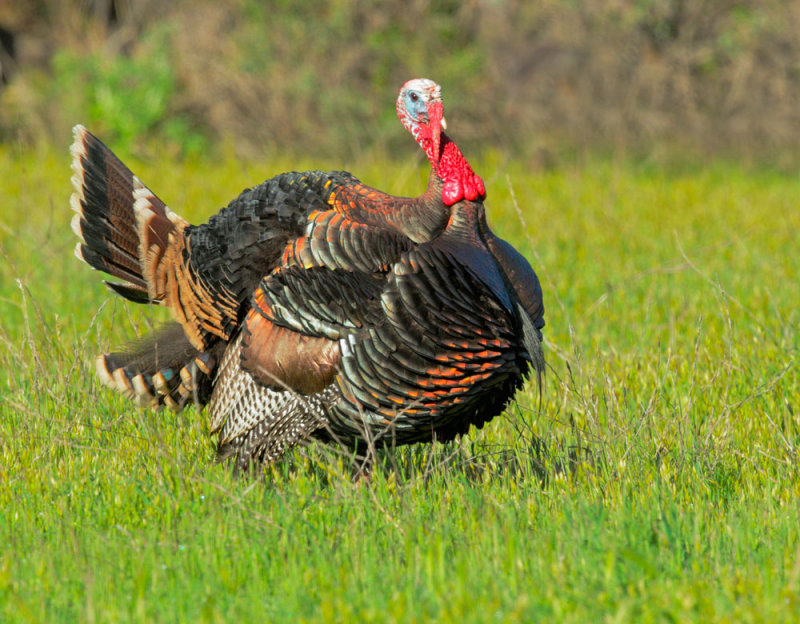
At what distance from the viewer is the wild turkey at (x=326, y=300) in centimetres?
383

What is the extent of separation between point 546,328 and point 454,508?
3.11 meters

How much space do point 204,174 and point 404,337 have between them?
8.86 metres

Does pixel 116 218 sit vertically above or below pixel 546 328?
above

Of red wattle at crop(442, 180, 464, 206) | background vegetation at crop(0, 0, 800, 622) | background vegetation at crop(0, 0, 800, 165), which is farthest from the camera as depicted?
background vegetation at crop(0, 0, 800, 165)

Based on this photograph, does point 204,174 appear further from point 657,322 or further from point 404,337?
point 404,337

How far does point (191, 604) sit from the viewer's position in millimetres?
3059

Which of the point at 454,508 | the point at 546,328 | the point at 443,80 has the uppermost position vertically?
the point at 443,80

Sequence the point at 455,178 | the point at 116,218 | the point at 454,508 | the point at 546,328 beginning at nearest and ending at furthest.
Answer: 1. the point at 454,508
2. the point at 455,178
3. the point at 116,218
4. the point at 546,328

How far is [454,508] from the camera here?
3.83 m

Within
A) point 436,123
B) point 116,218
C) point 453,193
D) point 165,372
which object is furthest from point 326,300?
point 116,218

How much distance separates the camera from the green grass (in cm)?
303

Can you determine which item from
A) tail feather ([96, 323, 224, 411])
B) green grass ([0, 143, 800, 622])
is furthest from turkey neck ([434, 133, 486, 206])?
tail feather ([96, 323, 224, 411])

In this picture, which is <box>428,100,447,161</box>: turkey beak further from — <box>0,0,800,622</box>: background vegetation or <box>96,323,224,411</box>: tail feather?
<box>96,323,224,411</box>: tail feather

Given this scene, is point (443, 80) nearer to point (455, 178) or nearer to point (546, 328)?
point (546, 328)
